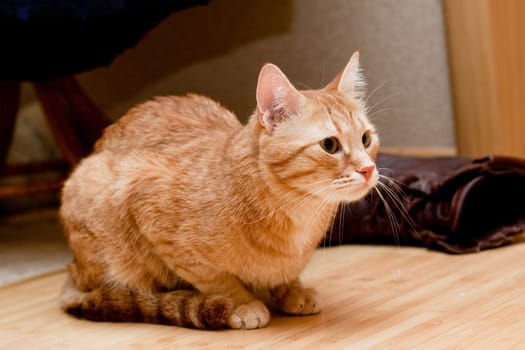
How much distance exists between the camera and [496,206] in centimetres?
223

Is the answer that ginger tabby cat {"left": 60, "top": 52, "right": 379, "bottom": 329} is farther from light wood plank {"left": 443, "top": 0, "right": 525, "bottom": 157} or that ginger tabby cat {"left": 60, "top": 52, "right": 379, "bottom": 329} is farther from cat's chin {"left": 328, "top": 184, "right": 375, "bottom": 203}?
light wood plank {"left": 443, "top": 0, "right": 525, "bottom": 157}

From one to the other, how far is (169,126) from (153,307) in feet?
1.49

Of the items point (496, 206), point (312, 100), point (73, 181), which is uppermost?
point (312, 100)

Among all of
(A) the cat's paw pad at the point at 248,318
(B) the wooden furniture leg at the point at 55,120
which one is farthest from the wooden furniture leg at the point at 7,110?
(A) the cat's paw pad at the point at 248,318

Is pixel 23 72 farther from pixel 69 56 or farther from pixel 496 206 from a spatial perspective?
pixel 496 206

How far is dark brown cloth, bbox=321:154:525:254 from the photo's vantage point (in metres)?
2.11

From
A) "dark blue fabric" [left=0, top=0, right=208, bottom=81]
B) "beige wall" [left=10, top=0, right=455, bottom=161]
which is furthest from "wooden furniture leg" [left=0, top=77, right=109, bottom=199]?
"beige wall" [left=10, top=0, right=455, bottom=161]

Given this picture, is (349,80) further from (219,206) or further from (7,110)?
(7,110)

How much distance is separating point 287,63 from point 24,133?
1.42 metres

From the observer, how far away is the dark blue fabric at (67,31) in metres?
2.36

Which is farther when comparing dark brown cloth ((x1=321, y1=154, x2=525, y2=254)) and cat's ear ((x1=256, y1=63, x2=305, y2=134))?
dark brown cloth ((x1=321, y1=154, x2=525, y2=254))

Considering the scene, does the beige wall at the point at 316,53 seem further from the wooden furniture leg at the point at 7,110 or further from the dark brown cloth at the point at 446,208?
the wooden furniture leg at the point at 7,110

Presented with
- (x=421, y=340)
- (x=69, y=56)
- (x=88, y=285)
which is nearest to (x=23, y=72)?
(x=69, y=56)

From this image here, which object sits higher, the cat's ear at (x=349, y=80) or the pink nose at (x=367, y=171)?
the cat's ear at (x=349, y=80)
